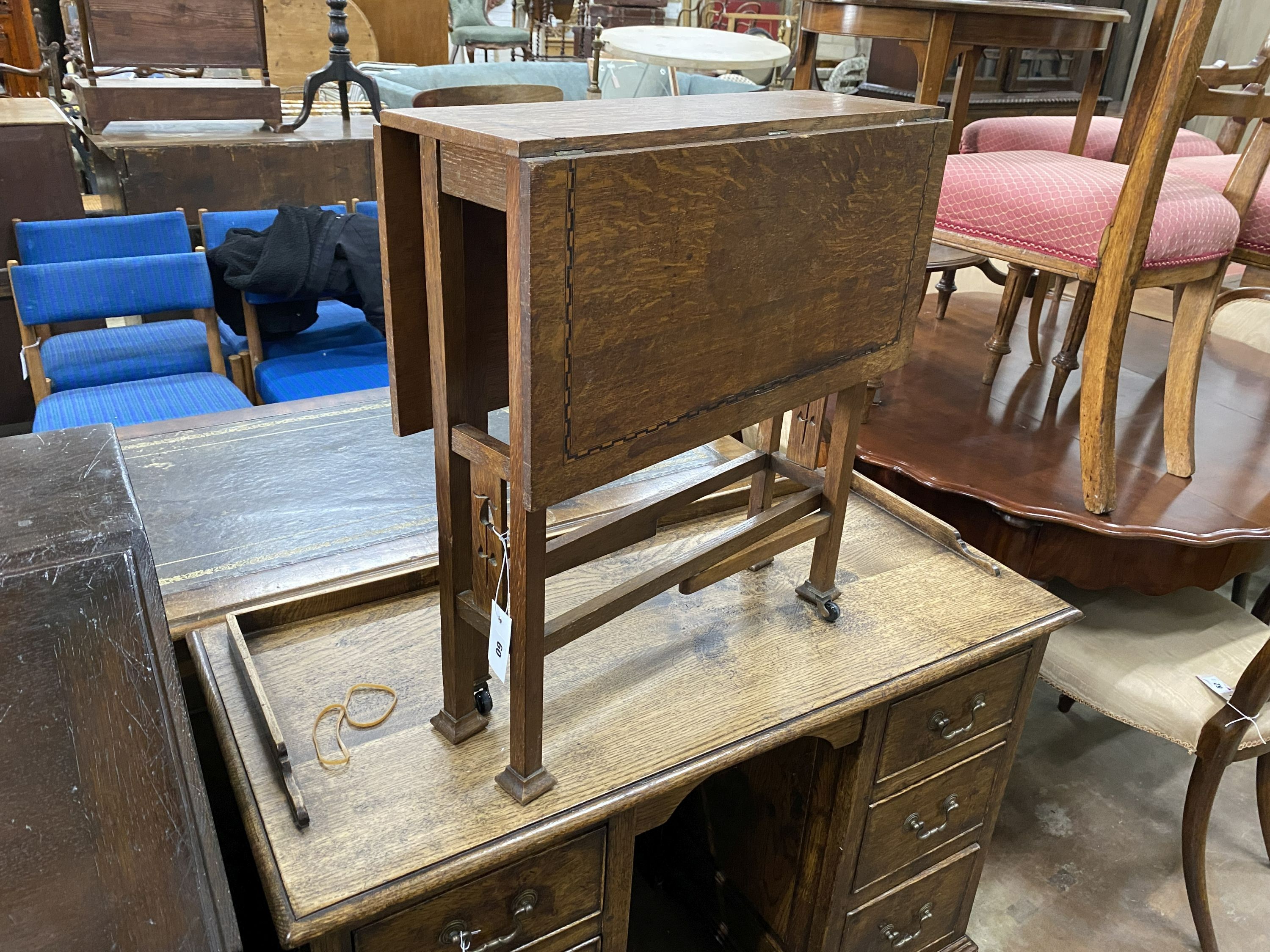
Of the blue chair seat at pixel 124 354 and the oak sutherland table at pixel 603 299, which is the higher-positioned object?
the oak sutherland table at pixel 603 299

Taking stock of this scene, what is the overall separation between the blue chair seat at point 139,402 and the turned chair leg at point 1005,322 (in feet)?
6.34

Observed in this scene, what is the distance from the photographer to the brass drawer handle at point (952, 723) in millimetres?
1369

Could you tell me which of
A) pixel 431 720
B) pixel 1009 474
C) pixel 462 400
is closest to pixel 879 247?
pixel 462 400

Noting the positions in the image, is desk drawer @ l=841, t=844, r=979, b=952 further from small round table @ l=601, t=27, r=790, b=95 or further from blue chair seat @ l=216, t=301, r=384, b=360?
small round table @ l=601, t=27, r=790, b=95

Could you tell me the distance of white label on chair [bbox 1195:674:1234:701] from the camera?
5.32 ft

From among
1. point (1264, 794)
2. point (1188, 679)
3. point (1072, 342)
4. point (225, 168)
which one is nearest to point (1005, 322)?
point (1072, 342)

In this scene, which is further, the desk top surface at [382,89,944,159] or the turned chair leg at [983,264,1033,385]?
the turned chair leg at [983,264,1033,385]

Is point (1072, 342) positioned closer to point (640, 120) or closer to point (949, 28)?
point (949, 28)

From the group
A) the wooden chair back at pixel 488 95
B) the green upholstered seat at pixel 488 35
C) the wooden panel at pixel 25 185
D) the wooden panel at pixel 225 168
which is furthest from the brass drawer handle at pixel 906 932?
the green upholstered seat at pixel 488 35

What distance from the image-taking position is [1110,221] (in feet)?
5.48

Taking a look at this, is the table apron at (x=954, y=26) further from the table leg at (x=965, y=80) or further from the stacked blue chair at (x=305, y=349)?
the stacked blue chair at (x=305, y=349)

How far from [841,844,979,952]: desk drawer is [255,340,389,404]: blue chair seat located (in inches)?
70.1

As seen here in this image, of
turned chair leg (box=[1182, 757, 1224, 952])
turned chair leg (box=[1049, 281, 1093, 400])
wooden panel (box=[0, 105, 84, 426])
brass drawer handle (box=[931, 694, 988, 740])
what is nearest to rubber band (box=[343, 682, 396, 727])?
brass drawer handle (box=[931, 694, 988, 740])

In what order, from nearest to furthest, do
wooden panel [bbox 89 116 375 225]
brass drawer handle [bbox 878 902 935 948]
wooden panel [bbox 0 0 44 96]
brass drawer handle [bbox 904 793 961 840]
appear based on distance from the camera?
1. brass drawer handle [bbox 904 793 961 840]
2. brass drawer handle [bbox 878 902 935 948]
3. wooden panel [bbox 89 116 375 225]
4. wooden panel [bbox 0 0 44 96]
